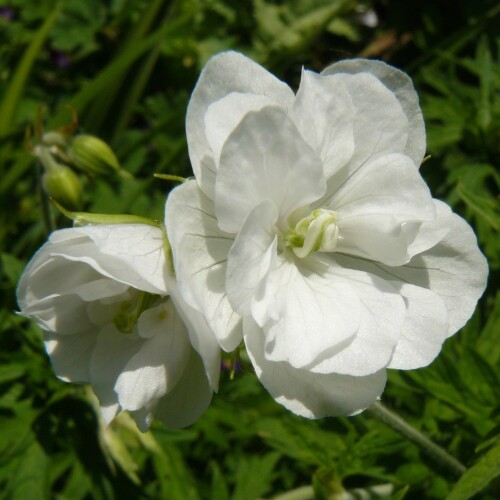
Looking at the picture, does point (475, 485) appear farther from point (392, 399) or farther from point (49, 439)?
point (49, 439)

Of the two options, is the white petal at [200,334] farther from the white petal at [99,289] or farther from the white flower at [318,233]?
the white petal at [99,289]

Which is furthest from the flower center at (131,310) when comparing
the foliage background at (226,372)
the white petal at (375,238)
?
the foliage background at (226,372)

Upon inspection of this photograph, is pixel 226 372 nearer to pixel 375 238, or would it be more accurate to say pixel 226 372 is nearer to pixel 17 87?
pixel 375 238

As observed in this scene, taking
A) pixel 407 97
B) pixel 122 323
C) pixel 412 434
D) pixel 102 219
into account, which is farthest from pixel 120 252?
pixel 412 434

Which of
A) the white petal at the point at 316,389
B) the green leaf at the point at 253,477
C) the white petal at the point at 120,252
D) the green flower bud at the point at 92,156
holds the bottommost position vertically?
the green leaf at the point at 253,477

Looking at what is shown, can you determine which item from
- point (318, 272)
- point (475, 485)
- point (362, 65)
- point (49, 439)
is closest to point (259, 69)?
point (362, 65)
